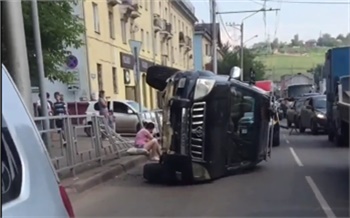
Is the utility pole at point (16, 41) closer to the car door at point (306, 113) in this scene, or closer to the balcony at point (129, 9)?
the car door at point (306, 113)

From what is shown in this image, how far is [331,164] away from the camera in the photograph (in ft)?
52.3

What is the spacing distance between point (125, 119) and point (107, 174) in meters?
15.5

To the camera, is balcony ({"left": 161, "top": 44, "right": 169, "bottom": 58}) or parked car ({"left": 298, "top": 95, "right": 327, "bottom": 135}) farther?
balcony ({"left": 161, "top": 44, "right": 169, "bottom": 58})

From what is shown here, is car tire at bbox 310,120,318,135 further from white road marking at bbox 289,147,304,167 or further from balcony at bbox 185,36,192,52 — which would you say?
Answer: balcony at bbox 185,36,192,52

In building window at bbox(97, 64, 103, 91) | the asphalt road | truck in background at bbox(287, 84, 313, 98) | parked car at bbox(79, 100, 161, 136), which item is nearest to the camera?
the asphalt road

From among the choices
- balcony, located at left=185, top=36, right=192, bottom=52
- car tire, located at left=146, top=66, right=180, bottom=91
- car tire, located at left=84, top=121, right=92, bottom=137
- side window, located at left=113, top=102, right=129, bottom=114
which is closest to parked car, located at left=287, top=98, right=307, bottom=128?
side window, located at left=113, top=102, right=129, bottom=114

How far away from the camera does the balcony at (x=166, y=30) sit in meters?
55.4

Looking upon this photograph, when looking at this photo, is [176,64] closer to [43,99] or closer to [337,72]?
[337,72]

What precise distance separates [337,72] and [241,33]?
4709cm

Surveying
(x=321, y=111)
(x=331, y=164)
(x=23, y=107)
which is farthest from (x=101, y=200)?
(x=321, y=111)

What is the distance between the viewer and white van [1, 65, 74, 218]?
2621 mm

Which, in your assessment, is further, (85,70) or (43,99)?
(85,70)

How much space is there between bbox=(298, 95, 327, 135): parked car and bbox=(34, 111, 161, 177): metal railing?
12.7m

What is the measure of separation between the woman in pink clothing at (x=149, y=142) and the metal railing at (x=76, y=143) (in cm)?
82
